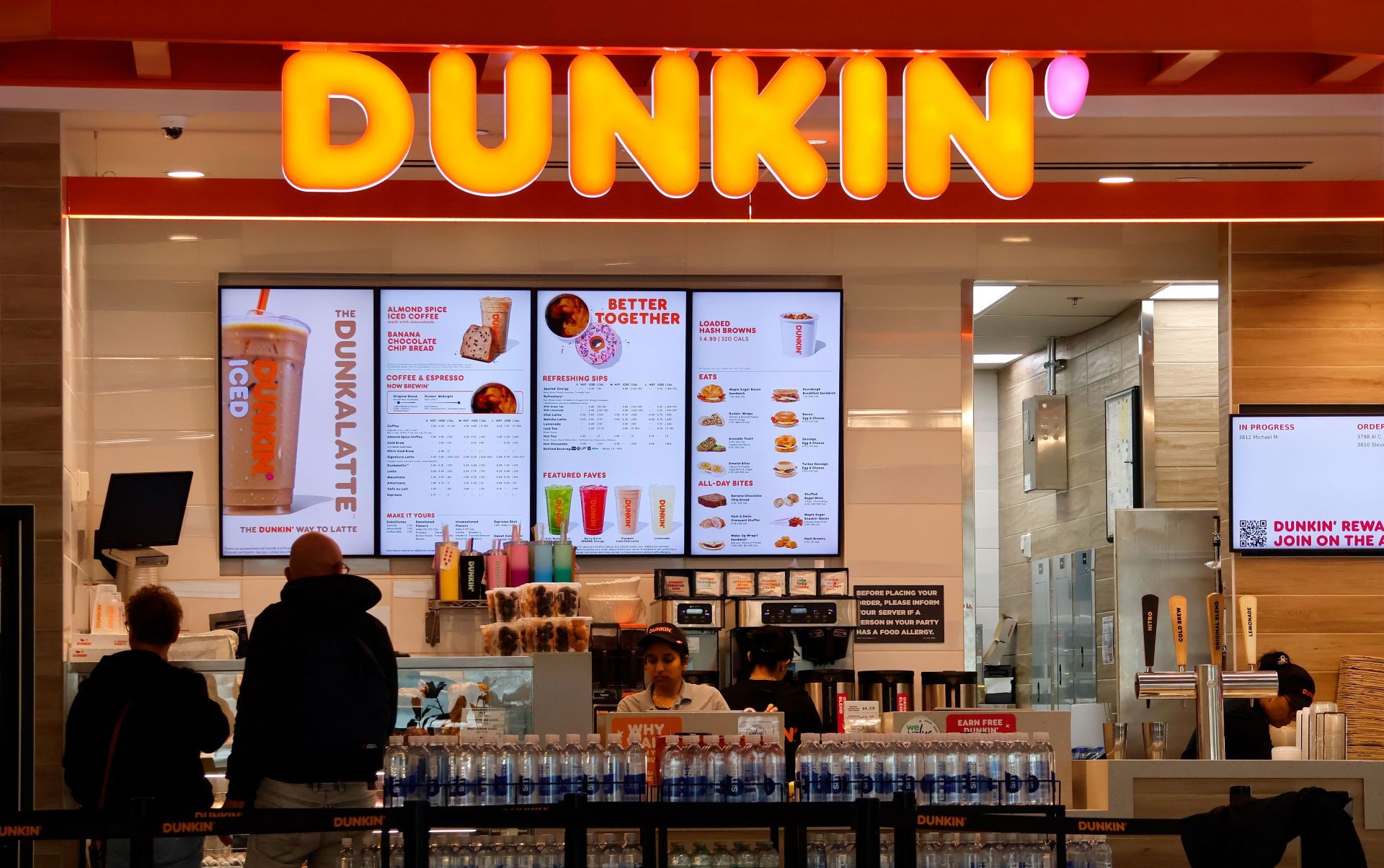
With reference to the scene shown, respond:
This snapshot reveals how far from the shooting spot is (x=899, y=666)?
8.16 metres

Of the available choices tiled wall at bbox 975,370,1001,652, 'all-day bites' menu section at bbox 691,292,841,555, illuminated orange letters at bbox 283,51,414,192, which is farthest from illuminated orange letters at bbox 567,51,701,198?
tiled wall at bbox 975,370,1001,652

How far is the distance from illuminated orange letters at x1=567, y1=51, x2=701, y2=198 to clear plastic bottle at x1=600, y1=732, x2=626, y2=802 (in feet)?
7.57

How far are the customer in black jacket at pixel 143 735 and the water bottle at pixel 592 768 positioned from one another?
1.34 m

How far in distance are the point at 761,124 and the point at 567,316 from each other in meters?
2.33

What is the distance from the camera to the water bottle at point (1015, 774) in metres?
4.45

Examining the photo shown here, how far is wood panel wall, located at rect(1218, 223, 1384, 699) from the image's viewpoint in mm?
8086

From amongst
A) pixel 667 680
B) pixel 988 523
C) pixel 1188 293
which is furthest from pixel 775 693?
pixel 988 523

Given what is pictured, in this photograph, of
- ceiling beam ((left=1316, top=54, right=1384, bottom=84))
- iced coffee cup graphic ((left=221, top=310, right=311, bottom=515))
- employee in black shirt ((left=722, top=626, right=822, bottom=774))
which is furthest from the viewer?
iced coffee cup graphic ((left=221, top=310, right=311, bottom=515))

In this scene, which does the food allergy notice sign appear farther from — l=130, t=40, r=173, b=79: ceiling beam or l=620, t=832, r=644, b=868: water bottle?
l=130, t=40, r=173, b=79: ceiling beam

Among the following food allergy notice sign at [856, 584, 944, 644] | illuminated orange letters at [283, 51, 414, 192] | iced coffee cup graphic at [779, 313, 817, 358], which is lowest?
food allergy notice sign at [856, 584, 944, 644]

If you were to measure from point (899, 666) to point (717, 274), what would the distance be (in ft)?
7.04

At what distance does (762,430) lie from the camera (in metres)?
8.12

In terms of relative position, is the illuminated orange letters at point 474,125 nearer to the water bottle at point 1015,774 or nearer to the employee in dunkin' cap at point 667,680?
the employee in dunkin' cap at point 667,680

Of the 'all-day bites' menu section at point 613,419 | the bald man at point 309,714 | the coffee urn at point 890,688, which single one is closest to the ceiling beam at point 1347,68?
the coffee urn at point 890,688
